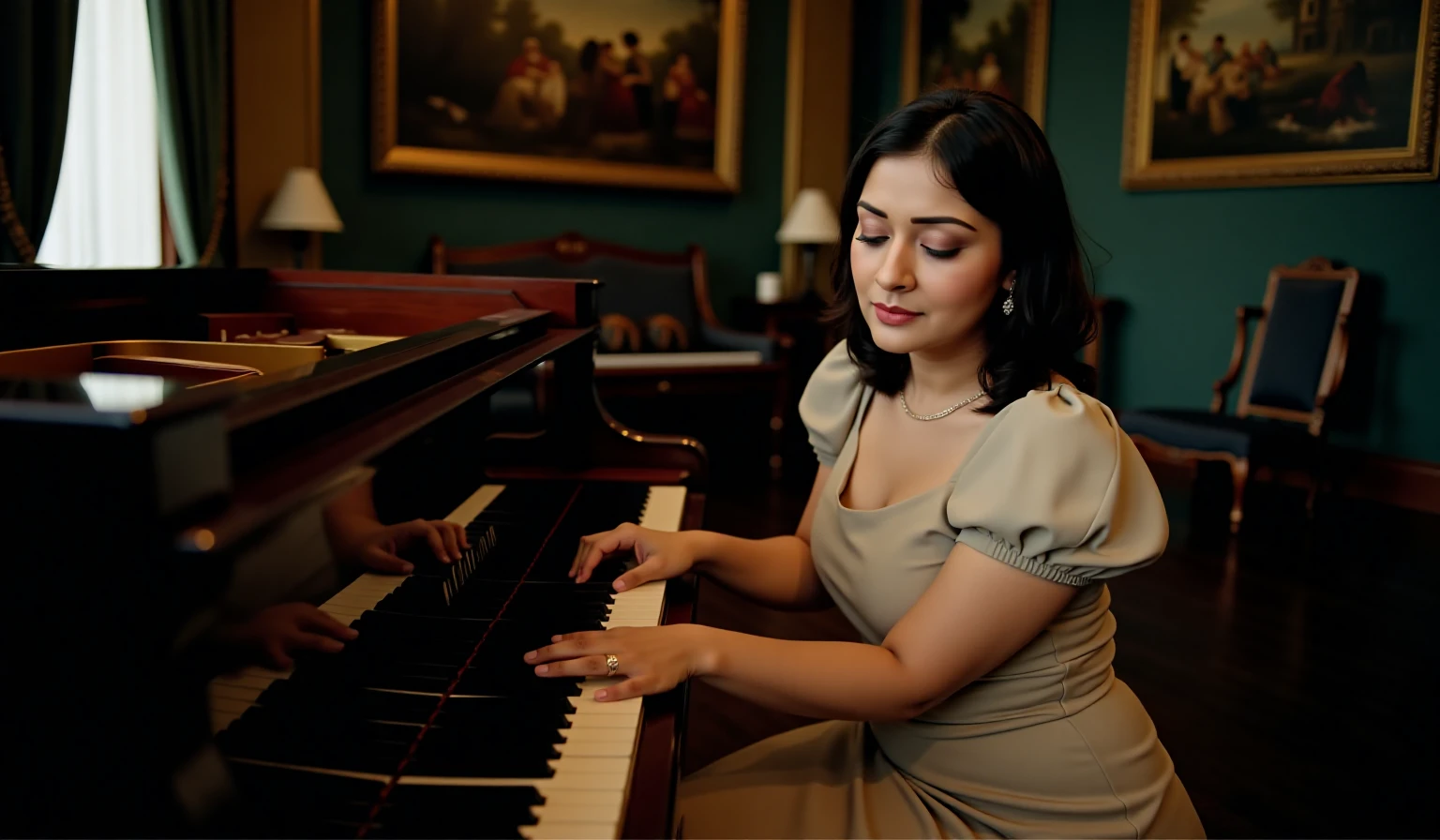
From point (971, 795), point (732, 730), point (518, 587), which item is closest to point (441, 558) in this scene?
point (518, 587)

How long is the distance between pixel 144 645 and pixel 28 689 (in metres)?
0.08

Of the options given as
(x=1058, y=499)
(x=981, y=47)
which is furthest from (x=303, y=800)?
(x=981, y=47)

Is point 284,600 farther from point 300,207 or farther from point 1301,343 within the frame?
point 1301,343

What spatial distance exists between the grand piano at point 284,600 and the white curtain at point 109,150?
125 inches

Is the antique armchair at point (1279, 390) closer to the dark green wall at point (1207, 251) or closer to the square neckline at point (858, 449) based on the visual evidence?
the dark green wall at point (1207, 251)

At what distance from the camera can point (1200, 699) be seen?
318 cm

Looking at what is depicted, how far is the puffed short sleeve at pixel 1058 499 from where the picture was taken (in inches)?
47.8

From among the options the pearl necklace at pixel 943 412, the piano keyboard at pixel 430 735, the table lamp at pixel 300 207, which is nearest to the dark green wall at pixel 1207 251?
the table lamp at pixel 300 207

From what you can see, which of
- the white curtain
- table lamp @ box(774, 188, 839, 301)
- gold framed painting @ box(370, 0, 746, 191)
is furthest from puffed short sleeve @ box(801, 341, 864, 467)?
table lamp @ box(774, 188, 839, 301)

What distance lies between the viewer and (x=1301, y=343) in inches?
223

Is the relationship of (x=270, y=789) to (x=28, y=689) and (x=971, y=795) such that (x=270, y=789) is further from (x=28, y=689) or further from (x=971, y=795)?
(x=971, y=795)

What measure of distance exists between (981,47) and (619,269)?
3211mm

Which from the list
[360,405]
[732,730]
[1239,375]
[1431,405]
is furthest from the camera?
[1239,375]

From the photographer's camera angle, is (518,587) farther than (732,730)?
No
